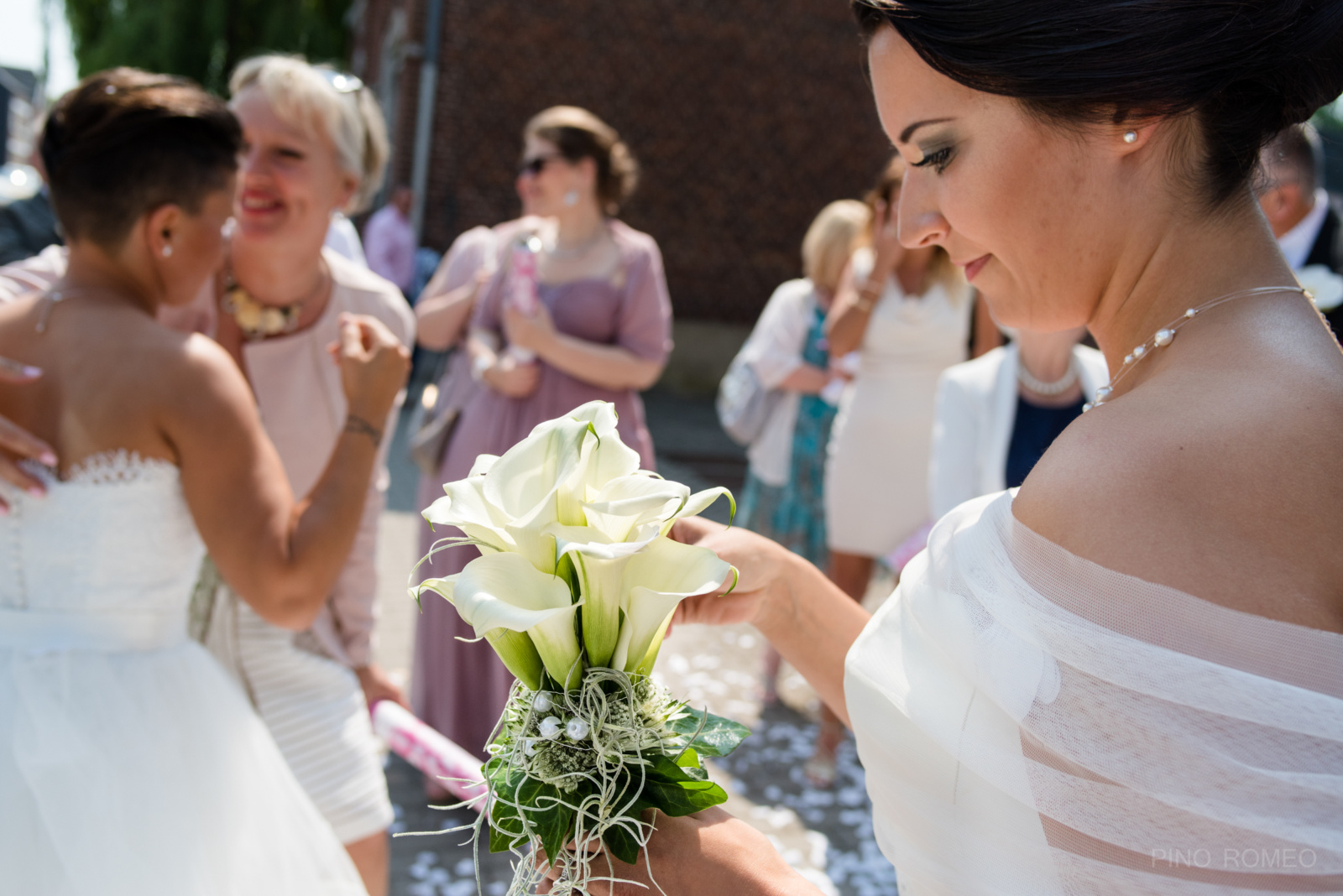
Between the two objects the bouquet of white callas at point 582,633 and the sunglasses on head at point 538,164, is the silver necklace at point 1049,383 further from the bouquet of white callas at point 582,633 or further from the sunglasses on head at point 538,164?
the bouquet of white callas at point 582,633

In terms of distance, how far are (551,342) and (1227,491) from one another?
3055 millimetres

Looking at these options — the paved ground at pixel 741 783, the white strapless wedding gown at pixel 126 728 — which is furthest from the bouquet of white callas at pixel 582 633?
the paved ground at pixel 741 783

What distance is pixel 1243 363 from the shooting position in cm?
109

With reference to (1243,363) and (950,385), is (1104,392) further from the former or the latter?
(950,385)

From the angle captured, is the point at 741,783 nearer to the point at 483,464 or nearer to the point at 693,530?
the point at 693,530

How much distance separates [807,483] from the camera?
5.01 meters

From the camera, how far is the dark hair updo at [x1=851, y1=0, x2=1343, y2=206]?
3.60 ft

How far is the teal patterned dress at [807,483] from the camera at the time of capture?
197 inches

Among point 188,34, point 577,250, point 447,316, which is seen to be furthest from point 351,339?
point 188,34

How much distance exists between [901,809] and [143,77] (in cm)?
208

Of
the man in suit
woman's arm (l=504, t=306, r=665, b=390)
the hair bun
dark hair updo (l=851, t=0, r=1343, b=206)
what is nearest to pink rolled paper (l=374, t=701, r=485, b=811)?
woman's arm (l=504, t=306, r=665, b=390)

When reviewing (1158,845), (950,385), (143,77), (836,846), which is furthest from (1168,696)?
(836,846)

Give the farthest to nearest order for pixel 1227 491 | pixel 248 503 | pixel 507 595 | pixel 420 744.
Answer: pixel 420 744
pixel 248 503
pixel 507 595
pixel 1227 491

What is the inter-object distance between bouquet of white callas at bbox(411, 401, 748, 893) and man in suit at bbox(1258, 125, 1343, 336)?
3441 millimetres
